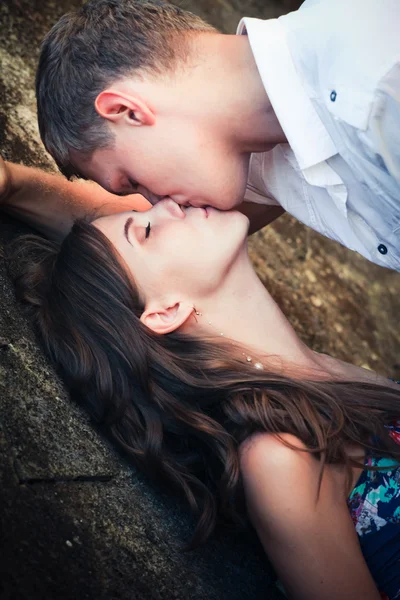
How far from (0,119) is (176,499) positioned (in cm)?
191

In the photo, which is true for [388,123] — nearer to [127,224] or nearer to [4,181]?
[127,224]

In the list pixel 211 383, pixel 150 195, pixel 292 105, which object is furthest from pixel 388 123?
pixel 211 383

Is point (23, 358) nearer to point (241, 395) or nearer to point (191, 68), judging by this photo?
point (241, 395)

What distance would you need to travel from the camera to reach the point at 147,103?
2.27 metres

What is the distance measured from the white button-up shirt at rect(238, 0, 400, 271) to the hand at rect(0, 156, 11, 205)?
1005 millimetres


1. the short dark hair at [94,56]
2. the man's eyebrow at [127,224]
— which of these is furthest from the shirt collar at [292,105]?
the man's eyebrow at [127,224]

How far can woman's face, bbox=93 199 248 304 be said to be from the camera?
2.16 meters

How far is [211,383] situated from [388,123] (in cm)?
96

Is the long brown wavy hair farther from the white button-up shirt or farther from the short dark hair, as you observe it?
the white button-up shirt

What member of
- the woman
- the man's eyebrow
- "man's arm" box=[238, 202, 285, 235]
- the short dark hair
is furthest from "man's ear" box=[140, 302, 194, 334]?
"man's arm" box=[238, 202, 285, 235]

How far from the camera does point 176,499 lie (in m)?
2.15

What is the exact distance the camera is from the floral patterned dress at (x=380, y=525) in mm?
2062

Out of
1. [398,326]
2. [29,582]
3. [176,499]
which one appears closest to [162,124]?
[176,499]

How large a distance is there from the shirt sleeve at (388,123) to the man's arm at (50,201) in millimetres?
1105
